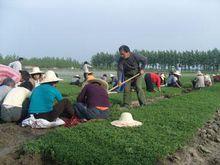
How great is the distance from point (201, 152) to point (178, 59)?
84.3 meters

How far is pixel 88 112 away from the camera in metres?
8.96

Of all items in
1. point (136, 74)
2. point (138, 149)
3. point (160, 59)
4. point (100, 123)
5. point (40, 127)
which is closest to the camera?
point (138, 149)

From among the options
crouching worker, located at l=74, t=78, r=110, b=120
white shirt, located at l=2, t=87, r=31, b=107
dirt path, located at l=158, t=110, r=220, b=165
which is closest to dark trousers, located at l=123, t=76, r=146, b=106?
crouching worker, located at l=74, t=78, r=110, b=120

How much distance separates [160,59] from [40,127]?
→ 276ft

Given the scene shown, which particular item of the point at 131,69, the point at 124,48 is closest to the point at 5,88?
the point at 124,48

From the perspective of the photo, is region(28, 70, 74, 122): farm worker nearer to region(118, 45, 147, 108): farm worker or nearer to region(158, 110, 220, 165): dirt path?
region(158, 110, 220, 165): dirt path

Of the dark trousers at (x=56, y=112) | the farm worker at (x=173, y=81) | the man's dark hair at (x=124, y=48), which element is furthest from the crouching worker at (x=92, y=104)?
the farm worker at (x=173, y=81)

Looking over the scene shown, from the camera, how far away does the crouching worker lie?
898 centimetres

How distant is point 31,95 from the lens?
30.1 feet

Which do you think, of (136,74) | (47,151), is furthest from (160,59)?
(47,151)

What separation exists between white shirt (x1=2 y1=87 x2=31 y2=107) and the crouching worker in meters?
1.37

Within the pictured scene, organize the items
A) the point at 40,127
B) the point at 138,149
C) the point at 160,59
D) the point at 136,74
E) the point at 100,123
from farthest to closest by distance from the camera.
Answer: the point at 160,59, the point at 136,74, the point at 40,127, the point at 100,123, the point at 138,149

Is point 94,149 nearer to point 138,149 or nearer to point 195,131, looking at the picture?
point 138,149

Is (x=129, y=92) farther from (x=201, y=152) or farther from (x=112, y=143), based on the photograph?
(x=112, y=143)
